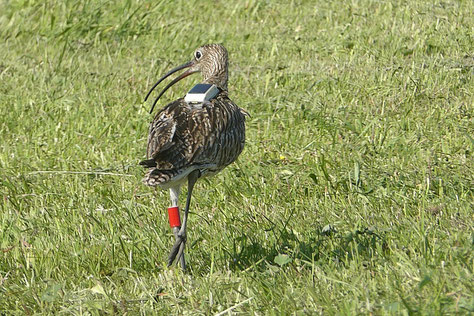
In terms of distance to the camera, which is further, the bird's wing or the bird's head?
the bird's head

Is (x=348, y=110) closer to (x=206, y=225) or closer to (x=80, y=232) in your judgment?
(x=206, y=225)

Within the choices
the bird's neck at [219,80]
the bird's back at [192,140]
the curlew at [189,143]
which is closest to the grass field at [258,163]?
the curlew at [189,143]

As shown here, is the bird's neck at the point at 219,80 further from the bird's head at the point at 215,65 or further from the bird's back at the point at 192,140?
the bird's back at the point at 192,140

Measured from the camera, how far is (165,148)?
5191 mm

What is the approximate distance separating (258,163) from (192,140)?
6.14 feet

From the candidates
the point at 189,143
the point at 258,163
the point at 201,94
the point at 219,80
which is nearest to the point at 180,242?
the point at 189,143

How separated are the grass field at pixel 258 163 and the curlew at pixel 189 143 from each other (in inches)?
13.7

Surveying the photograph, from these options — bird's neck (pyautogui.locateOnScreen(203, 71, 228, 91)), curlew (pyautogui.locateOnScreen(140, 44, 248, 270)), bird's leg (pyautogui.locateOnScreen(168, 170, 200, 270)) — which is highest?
bird's neck (pyautogui.locateOnScreen(203, 71, 228, 91))

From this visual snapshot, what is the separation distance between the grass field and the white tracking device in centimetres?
82

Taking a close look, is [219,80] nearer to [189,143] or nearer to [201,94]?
[201,94]

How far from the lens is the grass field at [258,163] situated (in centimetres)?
478

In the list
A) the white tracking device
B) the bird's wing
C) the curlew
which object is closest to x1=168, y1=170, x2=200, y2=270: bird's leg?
the curlew

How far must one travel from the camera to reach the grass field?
4777 mm

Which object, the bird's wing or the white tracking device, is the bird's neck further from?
the bird's wing
